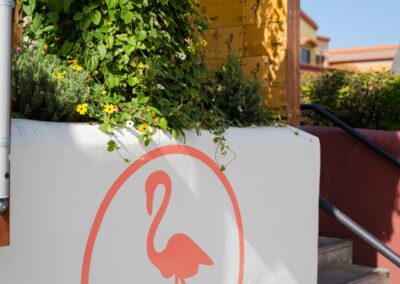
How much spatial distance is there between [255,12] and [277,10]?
22 centimetres

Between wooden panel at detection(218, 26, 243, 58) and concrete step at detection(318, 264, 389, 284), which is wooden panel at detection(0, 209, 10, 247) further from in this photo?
concrete step at detection(318, 264, 389, 284)

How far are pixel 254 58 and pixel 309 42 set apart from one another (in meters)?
29.4

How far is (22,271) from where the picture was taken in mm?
2578

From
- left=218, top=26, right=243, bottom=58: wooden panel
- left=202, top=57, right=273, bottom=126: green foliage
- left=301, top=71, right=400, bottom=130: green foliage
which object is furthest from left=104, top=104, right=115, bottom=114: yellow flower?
left=301, top=71, right=400, bottom=130: green foliage

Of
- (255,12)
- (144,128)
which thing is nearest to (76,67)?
(144,128)

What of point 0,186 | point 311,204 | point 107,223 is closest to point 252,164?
point 311,204

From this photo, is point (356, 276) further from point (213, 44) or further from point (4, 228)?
Answer: point (4, 228)

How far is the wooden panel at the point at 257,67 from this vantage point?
16.0ft

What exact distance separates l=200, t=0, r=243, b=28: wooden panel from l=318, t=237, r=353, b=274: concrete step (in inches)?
79.4

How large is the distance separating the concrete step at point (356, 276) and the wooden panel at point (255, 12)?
2.08 meters

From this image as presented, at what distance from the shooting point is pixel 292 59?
15.6ft

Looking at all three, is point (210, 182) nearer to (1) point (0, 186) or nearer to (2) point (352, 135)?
(1) point (0, 186)

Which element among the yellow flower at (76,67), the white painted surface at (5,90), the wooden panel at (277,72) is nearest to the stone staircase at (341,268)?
the wooden panel at (277,72)

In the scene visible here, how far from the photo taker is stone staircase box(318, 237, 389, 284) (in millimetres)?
5163
